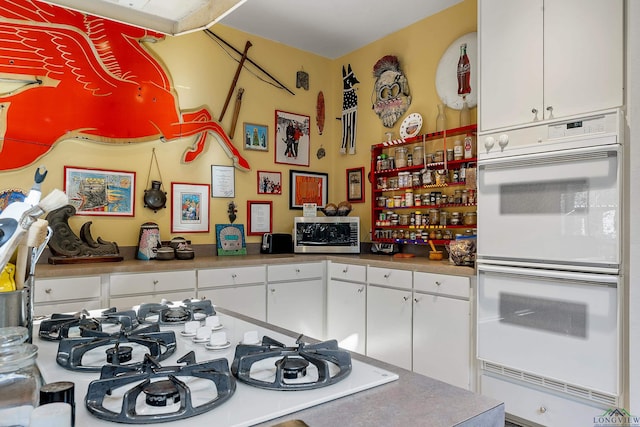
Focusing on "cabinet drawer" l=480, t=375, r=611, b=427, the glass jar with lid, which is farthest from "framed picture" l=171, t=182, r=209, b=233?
the glass jar with lid

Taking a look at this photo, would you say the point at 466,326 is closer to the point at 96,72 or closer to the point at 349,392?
the point at 349,392

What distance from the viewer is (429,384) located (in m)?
0.83

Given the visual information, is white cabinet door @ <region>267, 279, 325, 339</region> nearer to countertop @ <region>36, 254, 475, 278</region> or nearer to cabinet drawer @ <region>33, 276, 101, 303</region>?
countertop @ <region>36, 254, 475, 278</region>

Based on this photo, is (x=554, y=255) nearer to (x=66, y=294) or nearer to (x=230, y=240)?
(x=230, y=240)

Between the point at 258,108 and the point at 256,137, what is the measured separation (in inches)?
10.6

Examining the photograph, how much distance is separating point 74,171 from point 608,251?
3.24 metres

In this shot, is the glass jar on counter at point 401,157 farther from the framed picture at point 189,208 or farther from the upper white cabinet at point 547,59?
the framed picture at point 189,208

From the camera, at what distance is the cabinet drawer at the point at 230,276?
2.95 m

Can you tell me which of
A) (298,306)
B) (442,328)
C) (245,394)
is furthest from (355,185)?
(245,394)

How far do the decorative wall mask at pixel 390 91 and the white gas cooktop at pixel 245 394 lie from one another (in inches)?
125

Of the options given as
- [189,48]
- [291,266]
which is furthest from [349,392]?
[189,48]

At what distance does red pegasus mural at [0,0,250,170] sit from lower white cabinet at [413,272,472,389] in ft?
7.03

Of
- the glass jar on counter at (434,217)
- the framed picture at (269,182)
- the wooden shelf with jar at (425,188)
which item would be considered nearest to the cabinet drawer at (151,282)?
the framed picture at (269,182)

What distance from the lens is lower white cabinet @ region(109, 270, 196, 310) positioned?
2.61 m
